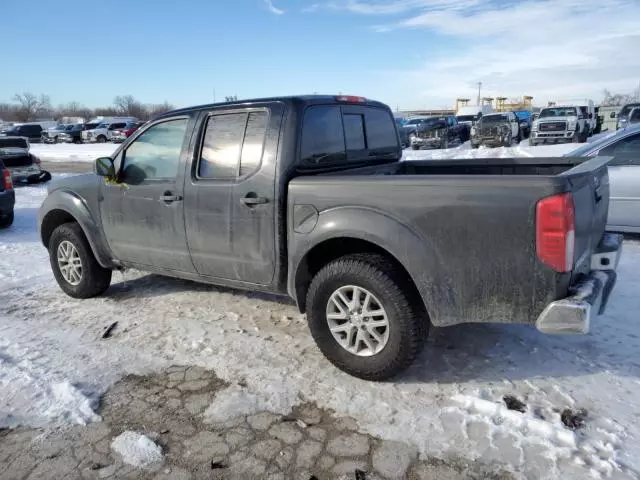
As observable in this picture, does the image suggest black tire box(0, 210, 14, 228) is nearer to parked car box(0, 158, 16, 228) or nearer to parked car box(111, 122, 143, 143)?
parked car box(0, 158, 16, 228)

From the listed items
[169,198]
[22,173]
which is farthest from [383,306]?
[22,173]

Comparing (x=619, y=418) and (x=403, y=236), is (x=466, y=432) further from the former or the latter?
(x=403, y=236)

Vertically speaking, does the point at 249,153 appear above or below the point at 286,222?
above

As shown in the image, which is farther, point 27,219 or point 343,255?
point 27,219

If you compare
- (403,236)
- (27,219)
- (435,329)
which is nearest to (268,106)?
(403,236)

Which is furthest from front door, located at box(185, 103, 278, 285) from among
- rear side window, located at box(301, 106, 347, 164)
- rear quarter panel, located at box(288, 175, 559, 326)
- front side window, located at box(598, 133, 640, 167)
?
front side window, located at box(598, 133, 640, 167)

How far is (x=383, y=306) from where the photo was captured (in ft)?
10.9

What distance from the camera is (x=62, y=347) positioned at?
13.7 feet

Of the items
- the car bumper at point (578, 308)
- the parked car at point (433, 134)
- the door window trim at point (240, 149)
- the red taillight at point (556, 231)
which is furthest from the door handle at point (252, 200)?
the parked car at point (433, 134)

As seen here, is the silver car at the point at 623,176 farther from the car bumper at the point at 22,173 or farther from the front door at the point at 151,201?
the car bumper at the point at 22,173

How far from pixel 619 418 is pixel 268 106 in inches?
122

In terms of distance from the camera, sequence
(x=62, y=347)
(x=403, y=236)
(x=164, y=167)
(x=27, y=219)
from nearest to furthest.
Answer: (x=403, y=236) → (x=62, y=347) → (x=164, y=167) → (x=27, y=219)

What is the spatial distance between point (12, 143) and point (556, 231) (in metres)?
15.6

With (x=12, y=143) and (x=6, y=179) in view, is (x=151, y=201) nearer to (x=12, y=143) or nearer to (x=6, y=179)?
(x=6, y=179)
